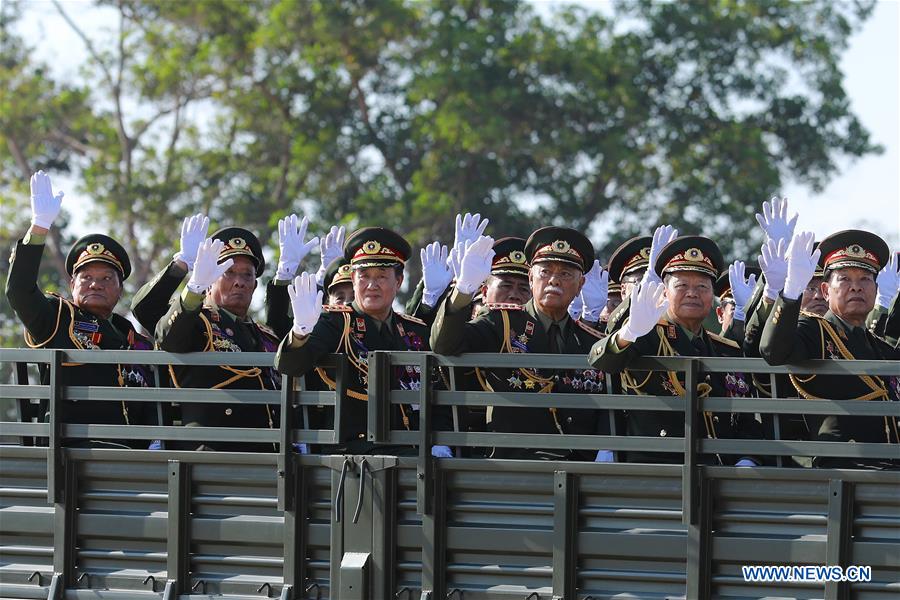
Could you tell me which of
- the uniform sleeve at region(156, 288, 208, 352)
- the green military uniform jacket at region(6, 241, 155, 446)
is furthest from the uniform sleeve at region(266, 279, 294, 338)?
the uniform sleeve at region(156, 288, 208, 352)

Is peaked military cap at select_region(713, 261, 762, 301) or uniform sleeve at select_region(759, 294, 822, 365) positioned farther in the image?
peaked military cap at select_region(713, 261, 762, 301)

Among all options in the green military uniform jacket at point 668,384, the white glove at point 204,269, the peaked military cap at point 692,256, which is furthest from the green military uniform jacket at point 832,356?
the white glove at point 204,269

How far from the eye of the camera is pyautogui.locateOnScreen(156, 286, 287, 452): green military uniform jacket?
620 cm

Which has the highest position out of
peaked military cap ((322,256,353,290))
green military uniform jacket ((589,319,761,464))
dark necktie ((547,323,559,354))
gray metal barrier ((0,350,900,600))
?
peaked military cap ((322,256,353,290))

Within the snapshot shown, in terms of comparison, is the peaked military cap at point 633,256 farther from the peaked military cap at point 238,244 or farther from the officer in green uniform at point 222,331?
the peaked military cap at point 238,244

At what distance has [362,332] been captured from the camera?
6457mm

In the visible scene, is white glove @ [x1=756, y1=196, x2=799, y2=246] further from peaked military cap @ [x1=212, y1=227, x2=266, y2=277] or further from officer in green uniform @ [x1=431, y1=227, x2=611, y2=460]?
peaked military cap @ [x1=212, y1=227, x2=266, y2=277]

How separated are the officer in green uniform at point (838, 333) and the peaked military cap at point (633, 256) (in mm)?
1285

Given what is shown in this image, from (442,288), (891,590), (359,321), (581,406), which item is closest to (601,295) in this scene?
(442,288)

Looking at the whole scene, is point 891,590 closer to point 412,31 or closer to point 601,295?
point 601,295

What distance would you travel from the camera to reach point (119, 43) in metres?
23.3

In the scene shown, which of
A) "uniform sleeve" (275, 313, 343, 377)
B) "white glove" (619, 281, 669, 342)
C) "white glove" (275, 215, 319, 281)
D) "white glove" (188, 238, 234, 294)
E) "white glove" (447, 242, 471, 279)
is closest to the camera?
"white glove" (619, 281, 669, 342)

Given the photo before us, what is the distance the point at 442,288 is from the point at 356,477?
89.9 inches

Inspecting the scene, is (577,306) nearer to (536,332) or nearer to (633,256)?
(633,256)
